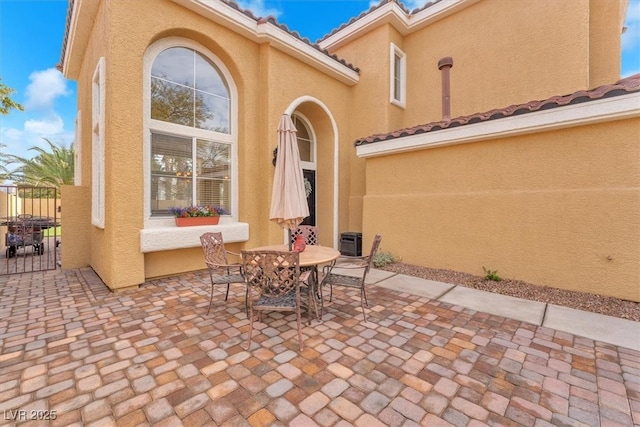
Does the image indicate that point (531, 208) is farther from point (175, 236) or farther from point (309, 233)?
point (175, 236)

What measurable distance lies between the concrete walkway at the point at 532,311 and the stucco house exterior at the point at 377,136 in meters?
0.95

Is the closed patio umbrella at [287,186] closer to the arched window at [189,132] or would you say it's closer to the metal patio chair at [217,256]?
the metal patio chair at [217,256]

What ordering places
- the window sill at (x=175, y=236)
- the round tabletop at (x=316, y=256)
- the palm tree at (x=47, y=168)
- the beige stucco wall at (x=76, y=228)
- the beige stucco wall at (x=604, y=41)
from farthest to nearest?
the palm tree at (x=47, y=168)
the beige stucco wall at (x=604, y=41)
the beige stucco wall at (x=76, y=228)
the window sill at (x=175, y=236)
the round tabletop at (x=316, y=256)

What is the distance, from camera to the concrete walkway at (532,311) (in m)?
3.49

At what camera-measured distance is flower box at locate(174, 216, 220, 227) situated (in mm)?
6020

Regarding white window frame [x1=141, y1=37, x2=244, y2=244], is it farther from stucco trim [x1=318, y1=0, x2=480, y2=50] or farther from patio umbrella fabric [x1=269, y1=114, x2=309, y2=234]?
stucco trim [x1=318, y1=0, x2=480, y2=50]

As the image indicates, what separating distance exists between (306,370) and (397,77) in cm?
975

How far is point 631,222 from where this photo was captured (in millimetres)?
4332

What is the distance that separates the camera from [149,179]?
228 inches

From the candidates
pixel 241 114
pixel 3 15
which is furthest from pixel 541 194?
pixel 3 15

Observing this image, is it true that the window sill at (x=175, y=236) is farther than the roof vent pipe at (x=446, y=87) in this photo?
No

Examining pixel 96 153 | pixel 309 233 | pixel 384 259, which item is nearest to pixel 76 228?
pixel 96 153

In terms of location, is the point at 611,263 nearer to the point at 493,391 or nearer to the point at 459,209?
the point at 459,209

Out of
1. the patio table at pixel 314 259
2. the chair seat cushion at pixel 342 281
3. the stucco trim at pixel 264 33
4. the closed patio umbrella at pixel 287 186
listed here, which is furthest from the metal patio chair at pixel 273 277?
the stucco trim at pixel 264 33
